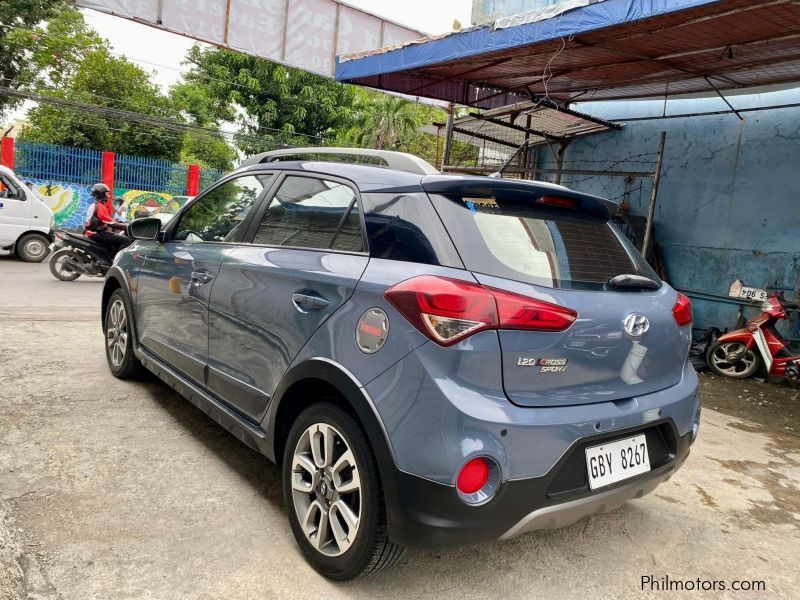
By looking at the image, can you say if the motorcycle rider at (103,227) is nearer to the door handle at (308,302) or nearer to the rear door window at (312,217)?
the rear door window at (312,217)

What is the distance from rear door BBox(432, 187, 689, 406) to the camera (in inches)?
75.0

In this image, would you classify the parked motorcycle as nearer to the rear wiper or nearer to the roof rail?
the roof rail

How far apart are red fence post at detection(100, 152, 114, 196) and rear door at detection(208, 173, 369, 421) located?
52.2 ft

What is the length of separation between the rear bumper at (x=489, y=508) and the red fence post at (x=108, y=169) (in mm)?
17296

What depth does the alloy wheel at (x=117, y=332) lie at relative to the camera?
412cm

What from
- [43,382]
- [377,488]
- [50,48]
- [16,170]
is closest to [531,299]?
[377,488]

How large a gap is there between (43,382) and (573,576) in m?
3.65

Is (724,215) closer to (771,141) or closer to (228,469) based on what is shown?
(771,141)

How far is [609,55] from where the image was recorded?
609 cm

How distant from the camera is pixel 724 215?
730 centimetres

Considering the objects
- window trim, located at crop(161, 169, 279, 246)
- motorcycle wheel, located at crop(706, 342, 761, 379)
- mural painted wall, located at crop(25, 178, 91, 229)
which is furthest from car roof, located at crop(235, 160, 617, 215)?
mural painted wall, located at crop(25, 178, 91, 229)

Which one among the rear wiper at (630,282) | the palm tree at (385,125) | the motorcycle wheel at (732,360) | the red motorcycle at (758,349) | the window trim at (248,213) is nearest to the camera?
the rear wiper at (630,282)

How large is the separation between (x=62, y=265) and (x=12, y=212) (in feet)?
7.38

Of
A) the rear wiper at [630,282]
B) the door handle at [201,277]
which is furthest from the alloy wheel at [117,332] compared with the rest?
the rear wiper at [630,282]
